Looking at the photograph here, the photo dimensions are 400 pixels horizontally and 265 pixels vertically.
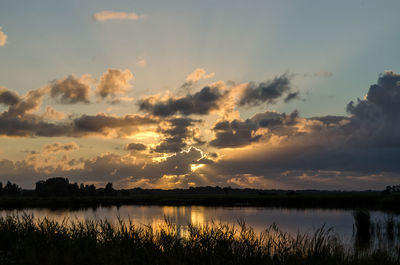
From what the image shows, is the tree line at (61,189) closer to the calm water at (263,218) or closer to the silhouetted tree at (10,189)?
the silhouetted tree at (10,189)

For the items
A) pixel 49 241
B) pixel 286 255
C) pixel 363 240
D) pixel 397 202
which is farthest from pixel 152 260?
pixel 397 202

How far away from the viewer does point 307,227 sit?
154 ft

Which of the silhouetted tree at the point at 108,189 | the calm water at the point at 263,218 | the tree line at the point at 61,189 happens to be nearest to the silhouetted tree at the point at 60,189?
the tree line at the point at 61,189

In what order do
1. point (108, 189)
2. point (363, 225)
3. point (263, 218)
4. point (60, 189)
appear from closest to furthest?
1. point (363, 225)
2. point (263, 218)
3. point (60, 189)
4. point (108, 189)

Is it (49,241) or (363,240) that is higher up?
(49,241)

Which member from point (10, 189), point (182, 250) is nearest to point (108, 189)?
point (10, 189)

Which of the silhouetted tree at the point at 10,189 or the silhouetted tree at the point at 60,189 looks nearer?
the silhouetted tree at the point at 60,189

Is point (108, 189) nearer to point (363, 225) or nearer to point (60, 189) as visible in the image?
point (60, 189)

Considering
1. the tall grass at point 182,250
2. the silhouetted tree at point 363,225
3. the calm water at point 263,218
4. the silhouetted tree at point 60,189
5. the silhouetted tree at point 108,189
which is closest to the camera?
the tall grass at point 182,250

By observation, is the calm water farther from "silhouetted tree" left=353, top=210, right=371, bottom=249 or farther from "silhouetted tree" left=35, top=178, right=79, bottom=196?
"silhouetted tree" left=35, top=178, right=79, bottom=196

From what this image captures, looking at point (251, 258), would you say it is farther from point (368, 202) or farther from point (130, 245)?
point (368, 202)

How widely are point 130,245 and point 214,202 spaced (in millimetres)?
89746

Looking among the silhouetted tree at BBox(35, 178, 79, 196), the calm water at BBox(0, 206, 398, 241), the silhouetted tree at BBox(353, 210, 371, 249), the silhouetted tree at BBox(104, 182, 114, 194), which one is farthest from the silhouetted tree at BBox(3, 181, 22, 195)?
the silhouetted tree at BBox(353, 210, 371, 249)

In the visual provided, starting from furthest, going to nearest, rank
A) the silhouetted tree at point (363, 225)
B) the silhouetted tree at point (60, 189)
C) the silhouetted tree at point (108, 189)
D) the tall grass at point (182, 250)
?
the silhouetted tree at point (108, 189)
the silhouetted tree at point (60, 189)
the silhouetted tree at point (363, 225)
the tall grass at point (182, 250)
